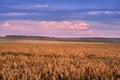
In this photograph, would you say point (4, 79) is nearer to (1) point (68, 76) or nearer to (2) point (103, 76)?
(1) point (68, 76)

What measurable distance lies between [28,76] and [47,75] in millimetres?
726

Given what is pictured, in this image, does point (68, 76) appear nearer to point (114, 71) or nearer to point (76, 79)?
point (76, 79)

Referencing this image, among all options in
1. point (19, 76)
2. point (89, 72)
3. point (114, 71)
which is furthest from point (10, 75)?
point (114, 71)

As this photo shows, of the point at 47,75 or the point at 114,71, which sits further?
the point at 114,71

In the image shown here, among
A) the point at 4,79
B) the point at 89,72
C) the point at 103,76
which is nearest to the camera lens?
the point at 4,79

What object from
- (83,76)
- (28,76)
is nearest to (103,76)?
(83,76)

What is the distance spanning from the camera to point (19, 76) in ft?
38.6

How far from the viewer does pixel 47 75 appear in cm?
1193

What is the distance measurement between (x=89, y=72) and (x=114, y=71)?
104 cm

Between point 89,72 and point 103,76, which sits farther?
point 89,72

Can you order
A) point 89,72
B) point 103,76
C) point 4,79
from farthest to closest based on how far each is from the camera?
1. point 89,72
2. point 103,76
3. point 4,79

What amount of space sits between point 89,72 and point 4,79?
11.6 ft

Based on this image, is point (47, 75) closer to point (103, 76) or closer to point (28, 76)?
point (28, 76)

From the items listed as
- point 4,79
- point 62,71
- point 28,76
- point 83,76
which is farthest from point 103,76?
point 4,79
